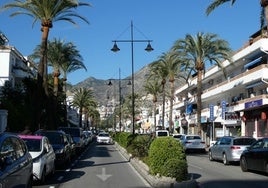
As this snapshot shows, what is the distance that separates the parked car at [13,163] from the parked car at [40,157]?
3617mm

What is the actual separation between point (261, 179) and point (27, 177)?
1005 cm

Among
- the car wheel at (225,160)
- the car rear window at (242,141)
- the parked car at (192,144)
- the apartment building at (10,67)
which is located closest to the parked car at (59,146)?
the car wheel at (225,160)

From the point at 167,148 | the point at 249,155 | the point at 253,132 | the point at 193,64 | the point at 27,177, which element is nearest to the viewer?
the point at 27,177

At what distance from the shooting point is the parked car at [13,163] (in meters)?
8.21

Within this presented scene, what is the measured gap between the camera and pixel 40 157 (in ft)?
48.0

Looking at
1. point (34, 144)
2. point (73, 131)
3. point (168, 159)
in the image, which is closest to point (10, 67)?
point (73, 131)

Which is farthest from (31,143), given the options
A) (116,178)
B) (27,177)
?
(27,177)

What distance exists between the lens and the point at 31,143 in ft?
51.8

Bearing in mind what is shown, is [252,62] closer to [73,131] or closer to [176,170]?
[73,131]

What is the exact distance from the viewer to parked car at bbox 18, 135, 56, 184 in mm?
14109

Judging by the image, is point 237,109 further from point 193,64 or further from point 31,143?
point 31,143

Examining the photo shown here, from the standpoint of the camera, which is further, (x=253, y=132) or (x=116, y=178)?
(x=253, y=132)

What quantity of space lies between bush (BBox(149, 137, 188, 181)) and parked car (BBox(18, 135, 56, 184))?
11.4 ft

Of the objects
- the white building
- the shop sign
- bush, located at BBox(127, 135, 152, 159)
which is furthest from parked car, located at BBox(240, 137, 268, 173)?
the white building
